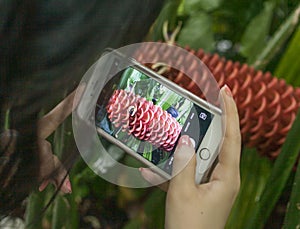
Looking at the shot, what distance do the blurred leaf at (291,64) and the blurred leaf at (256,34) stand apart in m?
0.05

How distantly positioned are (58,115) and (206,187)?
0.14m

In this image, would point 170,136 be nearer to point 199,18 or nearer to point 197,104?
point 197,104

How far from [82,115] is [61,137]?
25mm

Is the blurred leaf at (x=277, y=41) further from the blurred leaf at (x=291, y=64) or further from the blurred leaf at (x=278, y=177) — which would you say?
the blurred leaf at (x=278, y=177)

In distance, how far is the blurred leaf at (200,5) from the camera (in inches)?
30.9

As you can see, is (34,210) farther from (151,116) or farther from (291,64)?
(291,64)

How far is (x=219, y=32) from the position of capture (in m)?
0.86

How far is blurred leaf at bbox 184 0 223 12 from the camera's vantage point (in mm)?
786

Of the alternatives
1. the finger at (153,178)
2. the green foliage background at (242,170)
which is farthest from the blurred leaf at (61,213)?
the finger at (153,178)

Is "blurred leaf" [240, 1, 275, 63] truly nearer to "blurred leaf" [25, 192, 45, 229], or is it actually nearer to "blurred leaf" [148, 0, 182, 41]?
"blurred leaf" [148, 0, 182, 41]

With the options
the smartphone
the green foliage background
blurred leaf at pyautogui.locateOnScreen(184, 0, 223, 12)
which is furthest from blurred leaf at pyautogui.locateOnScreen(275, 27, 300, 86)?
the smartphone

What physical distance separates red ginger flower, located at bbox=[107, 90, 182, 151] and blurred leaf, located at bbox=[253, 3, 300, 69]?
0.25 metres

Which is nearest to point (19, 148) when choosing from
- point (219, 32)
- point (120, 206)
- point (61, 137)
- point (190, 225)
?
point (61, 137)

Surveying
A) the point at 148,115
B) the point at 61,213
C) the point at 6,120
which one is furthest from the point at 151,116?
the point at 61,213
